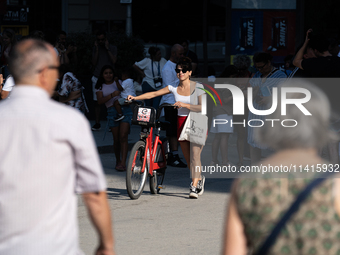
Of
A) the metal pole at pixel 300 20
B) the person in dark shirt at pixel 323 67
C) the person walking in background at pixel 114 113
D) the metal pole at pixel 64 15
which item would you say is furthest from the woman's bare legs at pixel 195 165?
the metal pole at pixel 64 15

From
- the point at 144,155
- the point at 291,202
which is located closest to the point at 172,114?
the point at 144,155

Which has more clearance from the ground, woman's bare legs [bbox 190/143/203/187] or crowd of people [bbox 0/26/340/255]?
crowd of people [bbox 0/26/340/255]

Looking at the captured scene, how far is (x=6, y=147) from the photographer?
7.87ft

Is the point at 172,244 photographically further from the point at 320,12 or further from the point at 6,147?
the point at 320,12

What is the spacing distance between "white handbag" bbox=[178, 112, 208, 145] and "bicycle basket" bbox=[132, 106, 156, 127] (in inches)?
16.2

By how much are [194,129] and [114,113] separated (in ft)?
6.91

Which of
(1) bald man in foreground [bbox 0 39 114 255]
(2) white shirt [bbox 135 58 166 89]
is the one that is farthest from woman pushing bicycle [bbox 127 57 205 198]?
(2) white shirt [bbox 135 58 166 89]

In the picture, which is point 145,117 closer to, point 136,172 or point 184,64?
point 136,172

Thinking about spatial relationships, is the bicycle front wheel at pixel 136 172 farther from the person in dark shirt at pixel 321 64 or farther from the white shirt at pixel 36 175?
the white shirt at pixel 36 175

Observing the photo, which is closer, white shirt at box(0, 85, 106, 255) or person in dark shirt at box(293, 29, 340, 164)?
white shirt at box(0, 85, 106, 255)

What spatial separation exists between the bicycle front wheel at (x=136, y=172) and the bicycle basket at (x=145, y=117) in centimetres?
25

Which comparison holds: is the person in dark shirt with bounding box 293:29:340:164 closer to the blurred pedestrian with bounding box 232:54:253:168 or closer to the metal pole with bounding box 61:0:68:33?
the blurred pedestrian with bounding box 232:54:253:168

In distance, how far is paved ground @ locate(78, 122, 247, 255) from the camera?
531 centimetres

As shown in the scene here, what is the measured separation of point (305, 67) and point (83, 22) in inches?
651
